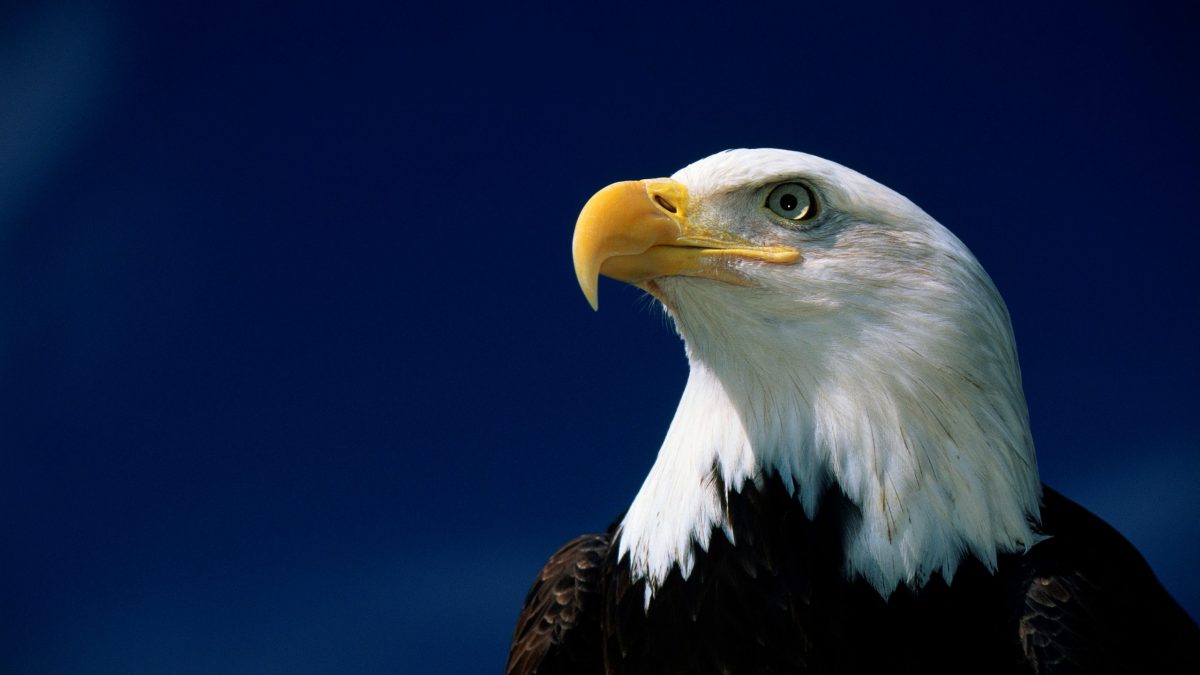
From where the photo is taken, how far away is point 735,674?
8.72 ft

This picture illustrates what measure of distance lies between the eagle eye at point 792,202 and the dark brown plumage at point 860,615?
2.25 ft

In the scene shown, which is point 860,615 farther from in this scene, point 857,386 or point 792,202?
point 792,202

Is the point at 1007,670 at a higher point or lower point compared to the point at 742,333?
lower

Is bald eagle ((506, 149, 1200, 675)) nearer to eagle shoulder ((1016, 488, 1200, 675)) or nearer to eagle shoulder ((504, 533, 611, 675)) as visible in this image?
→ eagle shoulder ((1016, 488, 1200, 675))

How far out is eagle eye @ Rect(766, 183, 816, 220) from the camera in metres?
2.77

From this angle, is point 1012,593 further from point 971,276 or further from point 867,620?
point 971,276

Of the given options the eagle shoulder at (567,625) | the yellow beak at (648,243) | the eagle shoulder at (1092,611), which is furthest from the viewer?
the eagle shoulder at (567,625)

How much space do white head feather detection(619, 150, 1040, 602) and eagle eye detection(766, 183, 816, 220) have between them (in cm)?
2

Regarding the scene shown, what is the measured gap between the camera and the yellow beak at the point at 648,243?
2686mm

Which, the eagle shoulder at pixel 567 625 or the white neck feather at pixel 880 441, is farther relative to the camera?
the eagle shoulder at pixel 567 625

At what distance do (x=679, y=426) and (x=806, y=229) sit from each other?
62cm

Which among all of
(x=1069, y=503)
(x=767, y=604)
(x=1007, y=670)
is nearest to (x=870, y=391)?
(x=767, y=604)

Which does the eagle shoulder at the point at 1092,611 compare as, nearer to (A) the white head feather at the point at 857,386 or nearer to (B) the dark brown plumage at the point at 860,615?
(B) the dark brown plumage at the point at 860,615

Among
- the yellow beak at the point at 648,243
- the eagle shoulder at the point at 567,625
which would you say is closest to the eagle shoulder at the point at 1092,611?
the yellow beak at the point at 648,243
